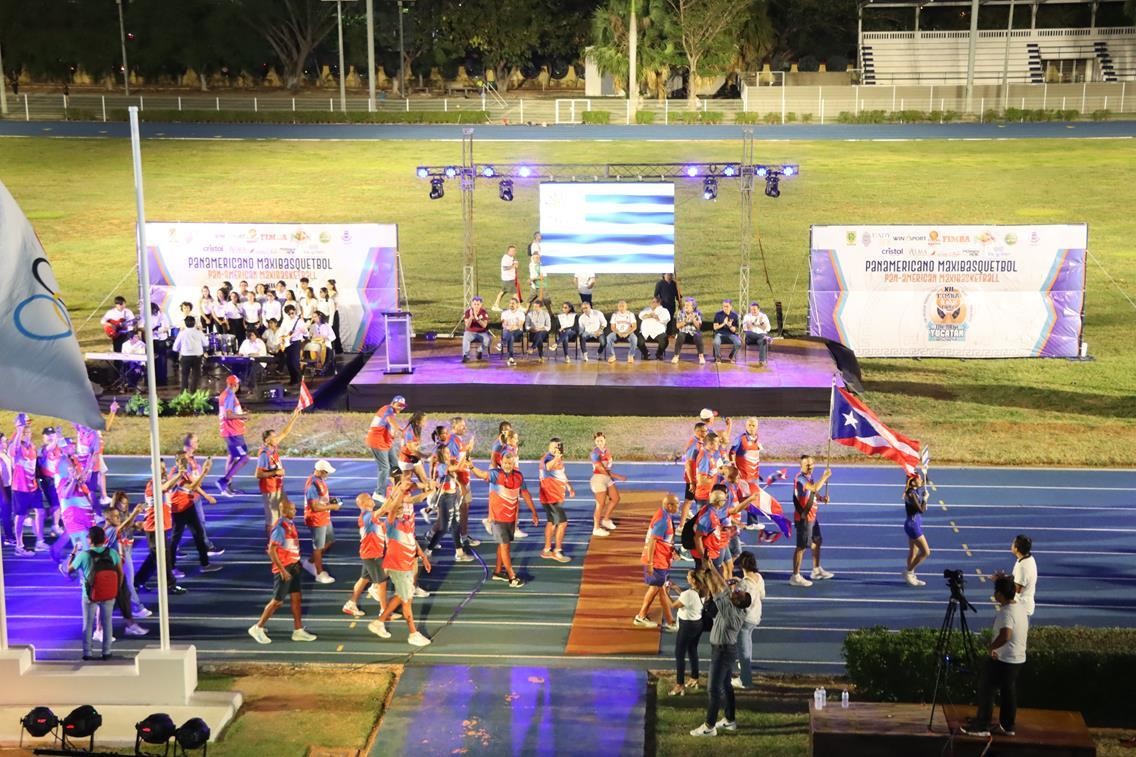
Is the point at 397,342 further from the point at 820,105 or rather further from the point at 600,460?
the point at 820,105

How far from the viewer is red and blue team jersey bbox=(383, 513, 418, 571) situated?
14.9 meters

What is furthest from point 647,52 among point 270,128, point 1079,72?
point 1079,72

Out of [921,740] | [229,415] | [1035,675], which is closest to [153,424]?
[229,415]

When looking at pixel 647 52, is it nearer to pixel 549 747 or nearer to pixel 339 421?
pixel 339 421

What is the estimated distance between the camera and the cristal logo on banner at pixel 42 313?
1259cm

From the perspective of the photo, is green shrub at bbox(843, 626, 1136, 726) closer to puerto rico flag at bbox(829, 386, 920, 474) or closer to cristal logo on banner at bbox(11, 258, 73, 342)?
puerto rico flag at bbox(829, 386, 920, 474)

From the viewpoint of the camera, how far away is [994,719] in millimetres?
12164

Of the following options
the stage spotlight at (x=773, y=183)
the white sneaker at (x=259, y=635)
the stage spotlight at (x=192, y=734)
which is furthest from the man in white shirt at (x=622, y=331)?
the stage spotlight at (x=192, y=734)

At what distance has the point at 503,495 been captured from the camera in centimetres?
1636

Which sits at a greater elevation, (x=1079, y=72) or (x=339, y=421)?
(x=1079, y=72)

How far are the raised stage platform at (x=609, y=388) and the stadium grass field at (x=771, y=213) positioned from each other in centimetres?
65

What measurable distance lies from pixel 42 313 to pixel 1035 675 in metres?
9.98

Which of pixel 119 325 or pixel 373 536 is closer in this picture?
pixel 373 536

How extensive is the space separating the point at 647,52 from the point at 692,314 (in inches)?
1844
